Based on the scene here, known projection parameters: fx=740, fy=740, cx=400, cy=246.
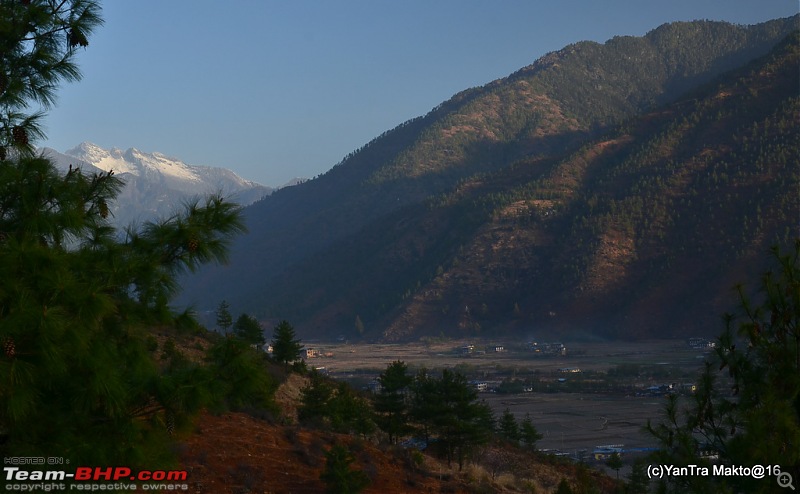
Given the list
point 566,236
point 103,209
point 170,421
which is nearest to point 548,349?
point 566,236

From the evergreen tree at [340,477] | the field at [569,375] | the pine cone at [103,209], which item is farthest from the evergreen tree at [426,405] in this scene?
the pine cone at [103,209]

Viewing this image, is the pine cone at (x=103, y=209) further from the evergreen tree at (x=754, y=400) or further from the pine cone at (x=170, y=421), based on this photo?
the evergreen tree at (x=754, y=400)

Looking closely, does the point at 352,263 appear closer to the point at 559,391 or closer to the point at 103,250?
the point at 559,391

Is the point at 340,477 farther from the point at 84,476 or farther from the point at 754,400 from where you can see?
the point at 84,476

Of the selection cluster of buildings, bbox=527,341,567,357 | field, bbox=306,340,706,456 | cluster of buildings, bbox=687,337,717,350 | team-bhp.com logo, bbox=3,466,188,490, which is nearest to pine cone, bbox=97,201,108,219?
team-bhp.com logo, bbox=3,466,188,490

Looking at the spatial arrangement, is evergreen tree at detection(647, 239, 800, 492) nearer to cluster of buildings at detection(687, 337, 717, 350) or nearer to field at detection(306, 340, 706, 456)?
field at detection(306, 340, 706, 456)

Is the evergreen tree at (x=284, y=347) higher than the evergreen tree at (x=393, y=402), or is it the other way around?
the evergreen tree at (x=284, y=347)
